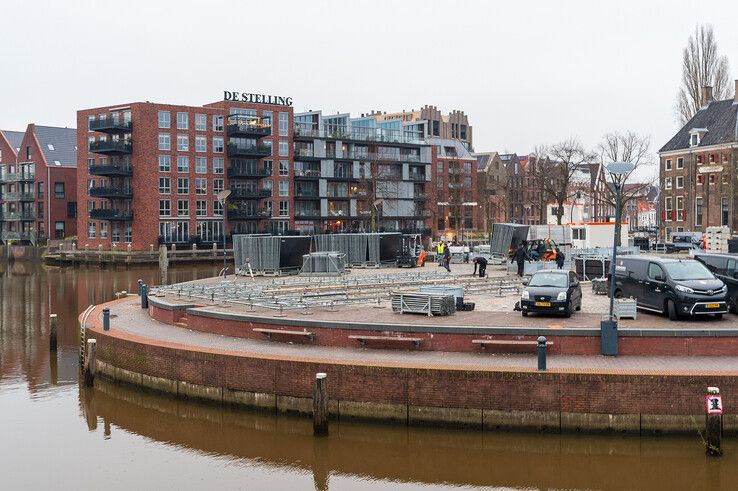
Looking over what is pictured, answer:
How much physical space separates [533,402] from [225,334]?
11.1 metres

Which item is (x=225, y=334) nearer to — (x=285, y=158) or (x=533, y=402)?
(x=533, y=402)

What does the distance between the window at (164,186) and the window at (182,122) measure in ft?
18.6

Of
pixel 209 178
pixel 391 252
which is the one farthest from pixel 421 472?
pixel 209 178

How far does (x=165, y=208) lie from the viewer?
8856cm

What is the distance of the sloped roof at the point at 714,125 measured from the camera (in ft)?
286

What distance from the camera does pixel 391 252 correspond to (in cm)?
5303

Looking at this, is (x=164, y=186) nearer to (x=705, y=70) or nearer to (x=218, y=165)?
(x=218, y=165)

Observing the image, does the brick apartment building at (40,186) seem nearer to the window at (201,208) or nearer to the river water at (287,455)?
the window at (201,208)

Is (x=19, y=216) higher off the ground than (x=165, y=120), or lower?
lower

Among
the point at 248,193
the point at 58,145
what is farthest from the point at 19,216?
the point at 248,193

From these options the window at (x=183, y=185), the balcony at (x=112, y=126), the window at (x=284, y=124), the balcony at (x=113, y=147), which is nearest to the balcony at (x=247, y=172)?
the window at (x=183, y=185)

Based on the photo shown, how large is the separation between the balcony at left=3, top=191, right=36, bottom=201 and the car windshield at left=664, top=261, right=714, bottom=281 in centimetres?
9272

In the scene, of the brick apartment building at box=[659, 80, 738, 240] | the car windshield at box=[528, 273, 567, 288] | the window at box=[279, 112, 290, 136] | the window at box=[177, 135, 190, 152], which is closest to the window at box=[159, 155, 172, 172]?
the window at box=[177, 135, 190, 152]

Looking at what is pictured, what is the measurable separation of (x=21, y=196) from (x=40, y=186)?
3.72 metres
